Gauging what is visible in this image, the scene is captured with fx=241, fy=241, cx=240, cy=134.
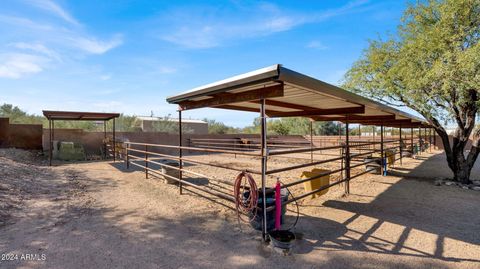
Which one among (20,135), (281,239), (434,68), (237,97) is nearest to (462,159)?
(434,68)

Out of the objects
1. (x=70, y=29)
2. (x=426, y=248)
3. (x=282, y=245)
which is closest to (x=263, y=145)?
(x=282, y=245)

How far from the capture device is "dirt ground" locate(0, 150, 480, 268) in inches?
93.3

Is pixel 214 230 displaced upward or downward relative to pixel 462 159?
downward

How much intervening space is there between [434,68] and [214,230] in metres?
5.18

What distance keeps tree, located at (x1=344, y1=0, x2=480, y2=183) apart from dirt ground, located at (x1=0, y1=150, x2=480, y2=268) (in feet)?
6.06

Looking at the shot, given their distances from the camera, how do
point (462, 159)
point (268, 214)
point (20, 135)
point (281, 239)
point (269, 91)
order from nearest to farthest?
point (281, 239), point (269, 91), point (268, 214), point (462, 159), point (20, 135)

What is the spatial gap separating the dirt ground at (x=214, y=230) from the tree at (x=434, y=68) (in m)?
1.85

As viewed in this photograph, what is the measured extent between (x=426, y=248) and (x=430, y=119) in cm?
454

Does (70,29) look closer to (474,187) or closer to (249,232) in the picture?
(249,232)

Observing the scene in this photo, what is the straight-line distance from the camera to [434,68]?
4781 mm

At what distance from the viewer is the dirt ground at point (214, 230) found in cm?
237

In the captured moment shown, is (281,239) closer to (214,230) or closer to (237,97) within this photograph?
(214,230)

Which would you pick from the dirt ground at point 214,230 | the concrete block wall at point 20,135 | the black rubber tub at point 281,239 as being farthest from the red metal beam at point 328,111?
the concrete block wall at point 20,135

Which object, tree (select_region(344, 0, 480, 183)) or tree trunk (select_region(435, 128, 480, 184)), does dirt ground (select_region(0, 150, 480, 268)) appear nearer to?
tree trunk (select_region(435, 128, 480, 184))
